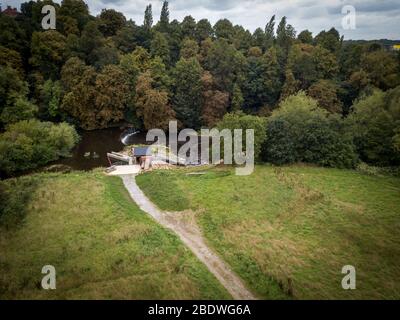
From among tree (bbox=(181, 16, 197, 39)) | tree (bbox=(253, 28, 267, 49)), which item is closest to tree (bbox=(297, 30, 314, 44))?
tree (bbox=(253, 28, 267, 49))

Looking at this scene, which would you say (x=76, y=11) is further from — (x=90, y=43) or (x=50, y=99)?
(x=50, y=99)

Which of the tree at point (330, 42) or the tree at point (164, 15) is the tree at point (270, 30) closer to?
the tree at point (330, 42)

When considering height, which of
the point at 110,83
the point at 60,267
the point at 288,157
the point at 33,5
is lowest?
the point at 60,267

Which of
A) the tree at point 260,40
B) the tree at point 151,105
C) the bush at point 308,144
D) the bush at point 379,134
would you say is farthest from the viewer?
the tree at point 260,40

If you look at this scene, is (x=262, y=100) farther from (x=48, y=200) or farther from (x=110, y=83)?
(x=48, y=200)

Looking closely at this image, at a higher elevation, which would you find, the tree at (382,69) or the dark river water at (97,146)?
the tree at (382,69)

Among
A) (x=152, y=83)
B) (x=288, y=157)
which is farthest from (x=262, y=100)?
(x=288, y=157)

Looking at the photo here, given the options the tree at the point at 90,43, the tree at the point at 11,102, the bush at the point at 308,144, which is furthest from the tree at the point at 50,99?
the bush at the point at 308,144

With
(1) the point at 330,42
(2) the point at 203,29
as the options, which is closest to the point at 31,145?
(2) the point at 203,29
